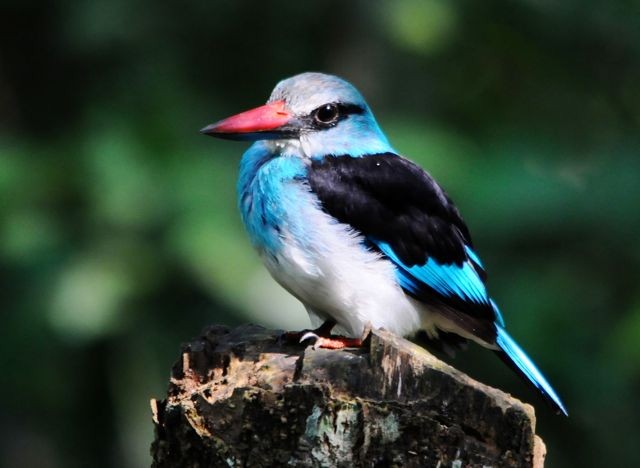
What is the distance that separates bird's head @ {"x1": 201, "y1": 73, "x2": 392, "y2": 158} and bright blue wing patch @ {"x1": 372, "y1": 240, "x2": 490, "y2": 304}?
1.26ft

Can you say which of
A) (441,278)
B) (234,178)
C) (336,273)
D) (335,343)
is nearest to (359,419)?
(335,343)

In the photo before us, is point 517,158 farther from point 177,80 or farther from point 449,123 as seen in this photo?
point 177,80

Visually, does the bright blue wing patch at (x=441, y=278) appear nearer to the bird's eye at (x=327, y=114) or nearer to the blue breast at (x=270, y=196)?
the blue breast at (x=270, y=196)

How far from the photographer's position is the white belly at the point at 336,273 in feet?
12.5

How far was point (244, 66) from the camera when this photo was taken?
6.12 meters

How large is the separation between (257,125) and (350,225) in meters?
0.43

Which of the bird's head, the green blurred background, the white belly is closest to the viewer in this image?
the white belly

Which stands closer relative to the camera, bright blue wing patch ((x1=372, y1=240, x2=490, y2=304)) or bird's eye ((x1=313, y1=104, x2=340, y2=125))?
bright blue wing patch ((x1=372, y1=240, x2=490, y2=304))

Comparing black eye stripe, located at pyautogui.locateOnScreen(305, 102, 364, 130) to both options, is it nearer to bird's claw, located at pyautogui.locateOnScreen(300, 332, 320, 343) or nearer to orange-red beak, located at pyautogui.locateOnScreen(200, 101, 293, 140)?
orange-red beak, located at pyautogui.locateOnScreen(200, 101, 293, 140)

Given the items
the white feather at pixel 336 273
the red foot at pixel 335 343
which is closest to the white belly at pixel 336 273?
the white feather at pixel 336 273

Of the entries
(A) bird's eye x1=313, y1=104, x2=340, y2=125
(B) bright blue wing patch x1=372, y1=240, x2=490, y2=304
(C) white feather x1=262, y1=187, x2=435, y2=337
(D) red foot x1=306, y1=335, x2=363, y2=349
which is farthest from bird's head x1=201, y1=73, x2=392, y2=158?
(D) red foot x1=306, y1=335, x2=363, y2=349

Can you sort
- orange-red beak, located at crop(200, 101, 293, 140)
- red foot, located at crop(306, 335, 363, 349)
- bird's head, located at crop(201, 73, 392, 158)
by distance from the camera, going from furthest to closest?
bird's head, located at crop(201, 73, 392, 158) → orange-red beak, located at crop(200, 101, 293, 140) → red foot, located at crop(306, 335, 363, 349)

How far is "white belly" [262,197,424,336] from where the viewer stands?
380cm

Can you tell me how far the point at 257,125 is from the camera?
3.98 metres
